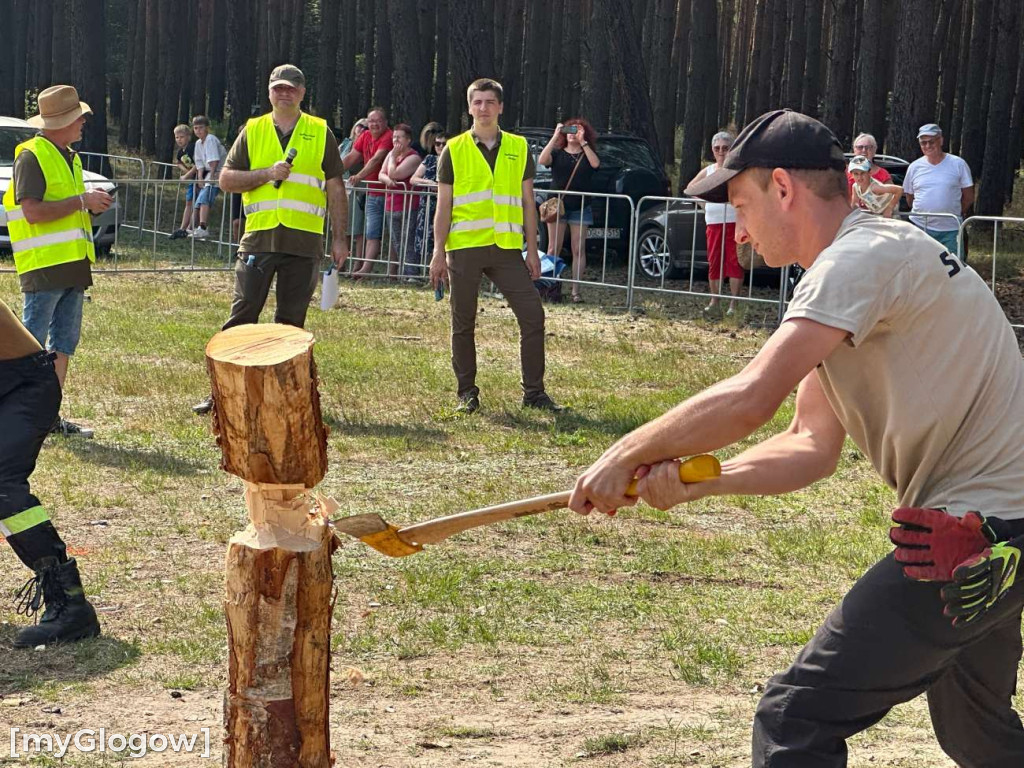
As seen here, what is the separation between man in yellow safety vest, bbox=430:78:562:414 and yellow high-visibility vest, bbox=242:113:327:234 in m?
0.87

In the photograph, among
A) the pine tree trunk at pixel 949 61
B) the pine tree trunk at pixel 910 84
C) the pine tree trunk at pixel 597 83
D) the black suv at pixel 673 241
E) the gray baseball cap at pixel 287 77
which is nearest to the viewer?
the gray baseball cap at pixel 287 77

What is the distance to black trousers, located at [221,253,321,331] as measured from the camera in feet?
31.4

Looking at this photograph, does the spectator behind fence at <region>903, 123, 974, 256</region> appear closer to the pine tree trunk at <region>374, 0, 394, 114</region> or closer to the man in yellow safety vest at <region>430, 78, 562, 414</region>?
the man in yellow safety vest at <region>430, 78, 562, 414</region>

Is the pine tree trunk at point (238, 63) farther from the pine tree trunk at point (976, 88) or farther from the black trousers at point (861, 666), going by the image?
the black trousers at point (861, 666)

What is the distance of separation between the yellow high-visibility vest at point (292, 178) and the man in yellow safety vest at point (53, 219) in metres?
1.31

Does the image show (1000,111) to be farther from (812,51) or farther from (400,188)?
(400,188)

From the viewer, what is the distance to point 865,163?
13.2m

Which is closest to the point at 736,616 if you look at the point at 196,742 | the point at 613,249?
the point at 196,742

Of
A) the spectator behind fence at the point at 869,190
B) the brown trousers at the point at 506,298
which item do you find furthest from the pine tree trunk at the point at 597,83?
the brown trousers at the point at 506,298

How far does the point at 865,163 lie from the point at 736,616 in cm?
814

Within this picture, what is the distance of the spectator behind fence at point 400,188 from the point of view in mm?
16812

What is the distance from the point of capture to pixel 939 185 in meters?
14.6

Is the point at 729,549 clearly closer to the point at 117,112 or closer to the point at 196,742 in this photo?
the point at 196,742

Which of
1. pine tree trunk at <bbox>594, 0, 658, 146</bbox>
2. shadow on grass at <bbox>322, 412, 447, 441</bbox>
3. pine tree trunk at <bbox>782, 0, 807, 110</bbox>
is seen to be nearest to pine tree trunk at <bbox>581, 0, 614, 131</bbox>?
pine tree trunk at <bbox>594, 0, 658, 146</bbox>
